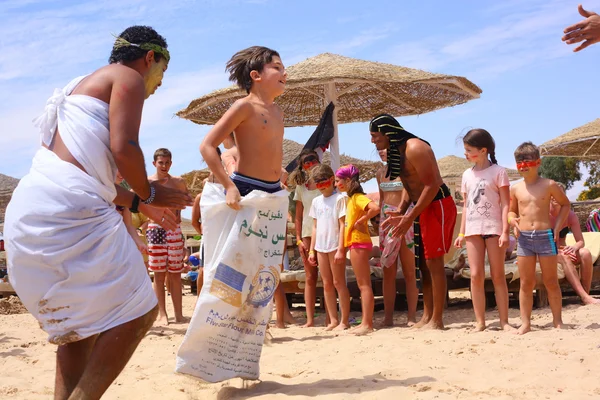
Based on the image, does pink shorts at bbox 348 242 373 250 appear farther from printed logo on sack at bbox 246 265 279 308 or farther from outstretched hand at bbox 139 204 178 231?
outstretched hand at bbox 139 204 178 231

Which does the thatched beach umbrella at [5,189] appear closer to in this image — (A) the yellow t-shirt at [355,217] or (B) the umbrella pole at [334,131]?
(B) the umbrella pole at [334,131]

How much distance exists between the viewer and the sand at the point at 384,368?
3.52m

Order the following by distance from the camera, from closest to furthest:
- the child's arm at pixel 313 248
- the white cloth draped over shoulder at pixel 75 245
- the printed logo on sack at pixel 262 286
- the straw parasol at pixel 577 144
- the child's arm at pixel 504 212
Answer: the white cloth draped over shoulder at pixel 75 245
the printed logo on sack at pixel 262 286
the child's arm at pixel 504 212
the child's arm at pixel 313 248
the straw parasol at pixel 577 144

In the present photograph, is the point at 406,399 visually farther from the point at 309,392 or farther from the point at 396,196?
the point at 396,196

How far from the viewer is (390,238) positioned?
643 centimetres

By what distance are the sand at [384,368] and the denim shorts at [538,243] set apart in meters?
0.66

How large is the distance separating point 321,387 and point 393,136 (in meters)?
2.79

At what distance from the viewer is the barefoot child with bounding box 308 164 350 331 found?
6.42m

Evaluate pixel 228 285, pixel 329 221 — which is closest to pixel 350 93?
pixel 329 221

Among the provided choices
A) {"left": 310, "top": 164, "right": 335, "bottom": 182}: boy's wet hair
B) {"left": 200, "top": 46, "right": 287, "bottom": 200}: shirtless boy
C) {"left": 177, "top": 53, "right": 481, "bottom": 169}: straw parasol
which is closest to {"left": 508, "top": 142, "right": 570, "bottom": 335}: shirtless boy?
{"left": 310, "top": 164, "right": 335, "bottom": 182}: boy's wet hair

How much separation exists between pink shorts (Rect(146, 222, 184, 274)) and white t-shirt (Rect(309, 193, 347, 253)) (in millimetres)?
1639

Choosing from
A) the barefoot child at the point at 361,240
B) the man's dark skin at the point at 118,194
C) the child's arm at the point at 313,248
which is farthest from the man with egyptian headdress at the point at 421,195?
the man's dark skin at the point at 118,194

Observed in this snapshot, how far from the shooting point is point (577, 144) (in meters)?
15.6

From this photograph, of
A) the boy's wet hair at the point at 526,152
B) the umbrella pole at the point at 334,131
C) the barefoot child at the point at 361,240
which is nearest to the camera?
the boy's wet hair at the point at 526,152
